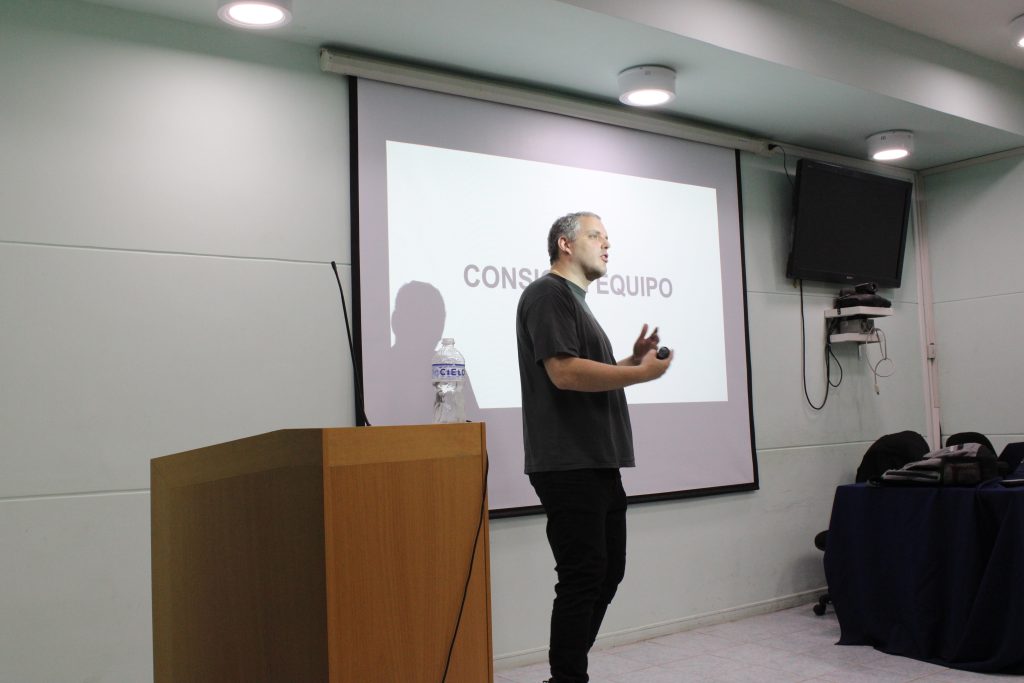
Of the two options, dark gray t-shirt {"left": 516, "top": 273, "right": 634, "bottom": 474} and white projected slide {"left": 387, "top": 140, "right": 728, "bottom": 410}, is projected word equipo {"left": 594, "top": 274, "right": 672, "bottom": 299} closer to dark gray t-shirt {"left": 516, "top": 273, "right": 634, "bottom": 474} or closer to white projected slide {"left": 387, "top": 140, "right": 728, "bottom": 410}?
white projected slide {"left": 387, "top": 140, "right": 728, "bottom": 410}

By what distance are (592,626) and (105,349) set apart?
1.78 metres

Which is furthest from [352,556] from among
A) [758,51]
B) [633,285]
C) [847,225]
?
[847,225]

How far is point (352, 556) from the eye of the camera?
1.33 m

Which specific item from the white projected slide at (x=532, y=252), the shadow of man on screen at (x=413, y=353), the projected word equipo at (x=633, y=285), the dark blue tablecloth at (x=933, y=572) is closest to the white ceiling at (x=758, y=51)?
the white projected slide at (x=532, y=252)

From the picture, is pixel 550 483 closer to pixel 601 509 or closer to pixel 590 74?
pixel 601 509

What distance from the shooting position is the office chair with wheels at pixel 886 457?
4230mm

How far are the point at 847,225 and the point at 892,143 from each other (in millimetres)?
491

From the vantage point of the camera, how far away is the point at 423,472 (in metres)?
1.44

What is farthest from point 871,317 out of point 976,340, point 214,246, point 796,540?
point 214,246

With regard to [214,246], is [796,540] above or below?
below

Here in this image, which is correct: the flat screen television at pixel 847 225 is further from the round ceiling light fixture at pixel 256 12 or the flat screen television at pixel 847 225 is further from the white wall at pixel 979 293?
the round ceiling light fixture at pixel 256 12

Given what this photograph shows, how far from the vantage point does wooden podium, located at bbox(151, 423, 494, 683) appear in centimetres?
131

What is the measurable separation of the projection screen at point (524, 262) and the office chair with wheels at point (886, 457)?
0.53 m

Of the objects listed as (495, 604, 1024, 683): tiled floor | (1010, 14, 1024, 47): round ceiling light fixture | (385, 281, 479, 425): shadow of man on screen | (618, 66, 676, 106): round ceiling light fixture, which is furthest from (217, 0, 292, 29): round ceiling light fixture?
(1010, 14, 1024, 47): round ceiling light fixture
